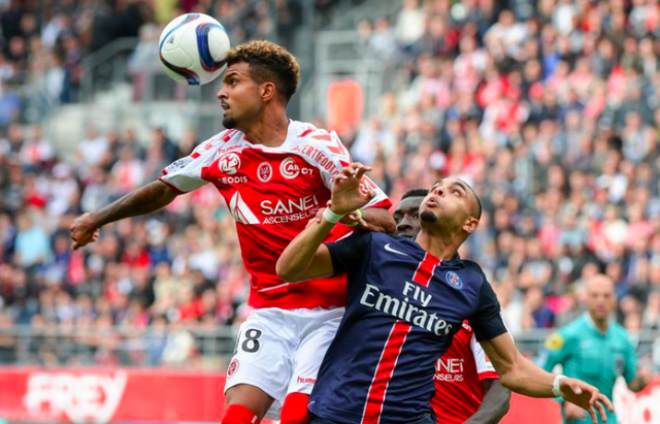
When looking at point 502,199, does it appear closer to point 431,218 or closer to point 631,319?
point 631,319

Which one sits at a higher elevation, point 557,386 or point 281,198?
point 281,198

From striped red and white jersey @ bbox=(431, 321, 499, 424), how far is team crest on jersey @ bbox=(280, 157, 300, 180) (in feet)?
4.43

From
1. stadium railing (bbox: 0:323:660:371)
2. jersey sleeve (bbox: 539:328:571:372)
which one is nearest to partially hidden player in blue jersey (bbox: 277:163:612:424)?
jersey sleeve (bbox: 539:328:571:372)

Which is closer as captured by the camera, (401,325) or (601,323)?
(401,325)

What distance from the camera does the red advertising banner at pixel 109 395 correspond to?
14.9m

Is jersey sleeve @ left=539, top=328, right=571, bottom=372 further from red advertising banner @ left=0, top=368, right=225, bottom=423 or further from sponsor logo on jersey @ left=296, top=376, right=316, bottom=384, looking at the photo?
red advertising banner @ left=0, top=368, right=225, bottom=423

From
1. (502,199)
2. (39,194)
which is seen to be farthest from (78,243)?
(39,194)

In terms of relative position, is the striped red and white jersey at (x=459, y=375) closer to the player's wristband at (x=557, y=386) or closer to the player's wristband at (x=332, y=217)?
the player's wristband at (x=557, y=386)

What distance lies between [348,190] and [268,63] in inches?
61.4

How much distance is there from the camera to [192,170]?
24.3 feet

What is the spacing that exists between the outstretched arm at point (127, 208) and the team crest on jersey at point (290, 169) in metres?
0.80

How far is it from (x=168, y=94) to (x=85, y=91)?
2.23 meters

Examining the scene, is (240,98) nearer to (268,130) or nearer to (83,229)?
(268,130)

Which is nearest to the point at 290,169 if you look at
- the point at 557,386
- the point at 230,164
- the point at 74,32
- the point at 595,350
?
the point at 230,164
